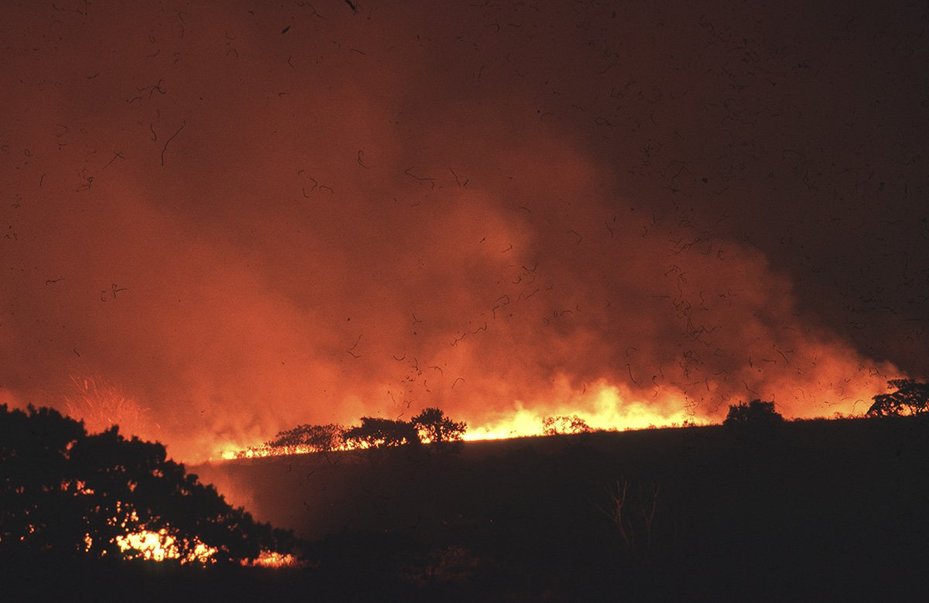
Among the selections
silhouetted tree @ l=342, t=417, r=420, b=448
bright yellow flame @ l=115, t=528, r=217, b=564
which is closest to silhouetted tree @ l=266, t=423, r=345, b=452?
silhouetted tree @ l=342, t=417, r=420, b=448

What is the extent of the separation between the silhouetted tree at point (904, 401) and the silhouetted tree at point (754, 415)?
9.63 metres

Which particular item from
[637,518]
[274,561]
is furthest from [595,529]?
[274,561]

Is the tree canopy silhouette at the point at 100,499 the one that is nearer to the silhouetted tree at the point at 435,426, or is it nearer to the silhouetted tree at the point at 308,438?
the silhouetted tree at the point at 435,426

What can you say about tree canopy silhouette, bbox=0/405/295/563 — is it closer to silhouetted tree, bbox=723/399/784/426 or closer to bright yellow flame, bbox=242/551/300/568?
bright yellow flame, bbox=242/551/300/568

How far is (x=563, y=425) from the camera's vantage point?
11981cm

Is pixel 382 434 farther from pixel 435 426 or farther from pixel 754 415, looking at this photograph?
pixel 754 415

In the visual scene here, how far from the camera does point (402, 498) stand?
5956cm

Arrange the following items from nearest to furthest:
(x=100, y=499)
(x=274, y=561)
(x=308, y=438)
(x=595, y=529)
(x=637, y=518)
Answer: (x=100, y=499), (x=274, y=561), (x=595, y=529), (x=637, y=518), (x=308, y=438)

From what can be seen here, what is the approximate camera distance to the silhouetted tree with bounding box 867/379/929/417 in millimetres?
58219

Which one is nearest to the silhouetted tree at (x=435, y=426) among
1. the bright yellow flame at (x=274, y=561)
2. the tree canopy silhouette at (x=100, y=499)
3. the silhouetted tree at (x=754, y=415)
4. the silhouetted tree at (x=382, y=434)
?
the silhouetted tree at (x=382, y=434)

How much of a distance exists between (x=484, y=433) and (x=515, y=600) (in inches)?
4222

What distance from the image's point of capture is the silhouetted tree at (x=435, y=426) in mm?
70562

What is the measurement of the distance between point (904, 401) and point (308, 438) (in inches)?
3581

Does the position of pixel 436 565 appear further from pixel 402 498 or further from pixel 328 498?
pixel 328 498
